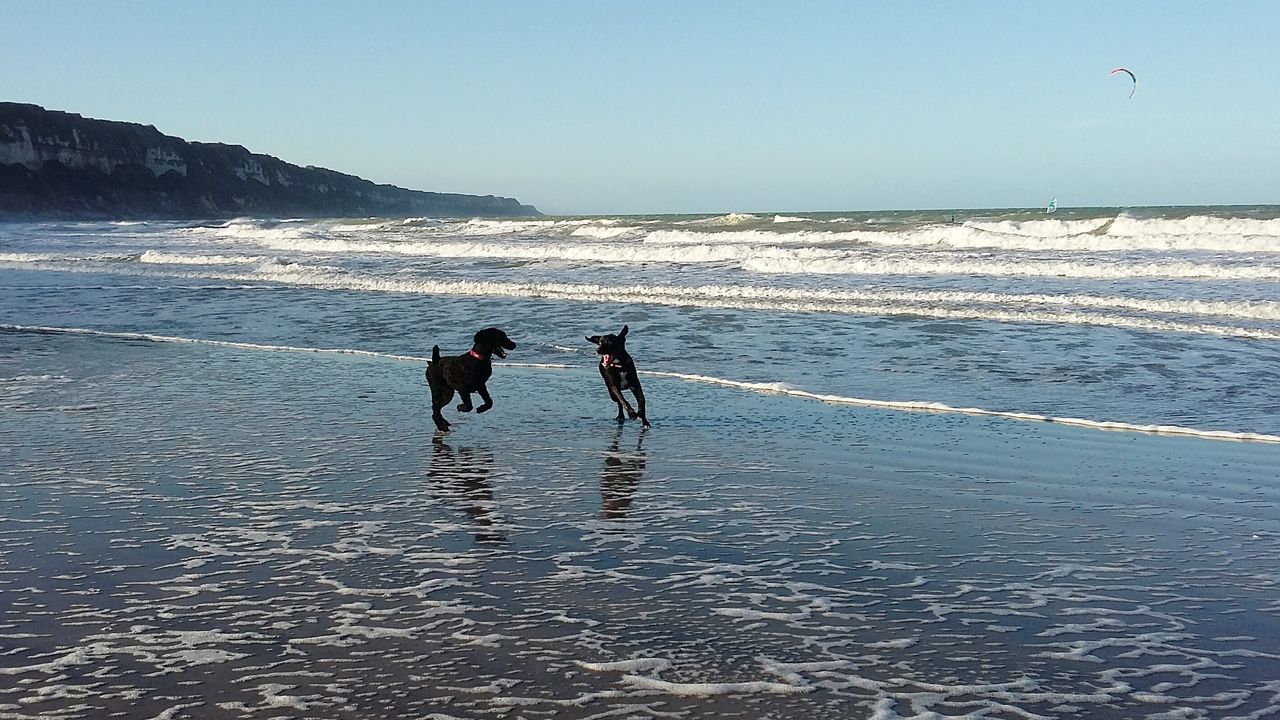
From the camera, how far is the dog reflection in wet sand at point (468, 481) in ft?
17.7

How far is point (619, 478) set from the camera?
6488 millimetres

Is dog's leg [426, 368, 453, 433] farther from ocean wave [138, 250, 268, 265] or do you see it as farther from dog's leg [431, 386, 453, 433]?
ocean wave [138, 250, 268, 265]

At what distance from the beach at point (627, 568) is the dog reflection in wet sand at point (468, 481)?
3 centimetres

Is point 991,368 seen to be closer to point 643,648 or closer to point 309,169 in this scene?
point 643,648

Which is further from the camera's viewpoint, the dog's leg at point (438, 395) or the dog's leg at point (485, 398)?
the dog's leg at point (485, 398)

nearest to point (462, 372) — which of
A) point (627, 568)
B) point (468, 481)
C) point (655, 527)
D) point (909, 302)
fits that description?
point (468, 481)

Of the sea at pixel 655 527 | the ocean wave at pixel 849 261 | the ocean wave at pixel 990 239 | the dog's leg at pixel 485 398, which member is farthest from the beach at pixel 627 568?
the ocean wave at pixel 990 239

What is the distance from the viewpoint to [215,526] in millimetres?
5195

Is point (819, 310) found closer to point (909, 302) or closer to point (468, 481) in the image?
point (909, 302)

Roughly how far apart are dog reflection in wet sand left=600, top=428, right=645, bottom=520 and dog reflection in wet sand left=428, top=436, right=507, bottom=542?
63cm

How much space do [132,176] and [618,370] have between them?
12278 centimetres

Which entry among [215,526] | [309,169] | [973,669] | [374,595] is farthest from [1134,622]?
[309,169]

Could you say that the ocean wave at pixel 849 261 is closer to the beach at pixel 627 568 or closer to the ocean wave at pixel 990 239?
the ocean wave at pixel 990 239

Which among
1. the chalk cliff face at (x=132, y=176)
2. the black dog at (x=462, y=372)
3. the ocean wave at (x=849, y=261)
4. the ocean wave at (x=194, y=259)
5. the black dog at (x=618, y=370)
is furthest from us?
the chalk cliff face at (x=132, y=176)
